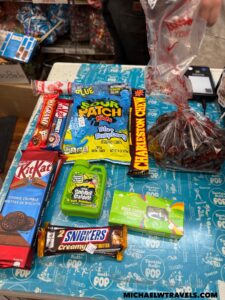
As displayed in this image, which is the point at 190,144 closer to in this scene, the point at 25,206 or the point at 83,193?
the point at 83,193

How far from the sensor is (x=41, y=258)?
0.57 metres

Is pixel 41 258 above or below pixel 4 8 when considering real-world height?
below

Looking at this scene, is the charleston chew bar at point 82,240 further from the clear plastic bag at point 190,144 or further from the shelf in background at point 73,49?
the shelf in background at point 73,49

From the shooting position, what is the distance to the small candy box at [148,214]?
0.58 metres

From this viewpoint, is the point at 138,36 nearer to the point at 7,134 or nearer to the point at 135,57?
the point at 135,57

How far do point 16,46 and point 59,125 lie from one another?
0.71 m

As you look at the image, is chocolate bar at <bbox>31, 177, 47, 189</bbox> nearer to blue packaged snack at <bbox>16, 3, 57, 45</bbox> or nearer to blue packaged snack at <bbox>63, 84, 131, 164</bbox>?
blue packaged snack at <bbox>63, 84, 131, 164</bbox>

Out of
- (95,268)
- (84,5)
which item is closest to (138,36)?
(84,5)

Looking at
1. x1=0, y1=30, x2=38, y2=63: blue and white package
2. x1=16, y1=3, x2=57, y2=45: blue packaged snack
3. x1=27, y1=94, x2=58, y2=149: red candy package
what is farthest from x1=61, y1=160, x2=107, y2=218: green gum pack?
x1=16, y1=3, x2=57, y2=45: blue packaged snack

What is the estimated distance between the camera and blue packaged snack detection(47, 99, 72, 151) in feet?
2.38

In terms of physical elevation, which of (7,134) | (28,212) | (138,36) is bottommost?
(7,134)

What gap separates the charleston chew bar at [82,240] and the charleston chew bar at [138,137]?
0.17 metres

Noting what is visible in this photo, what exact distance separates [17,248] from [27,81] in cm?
106

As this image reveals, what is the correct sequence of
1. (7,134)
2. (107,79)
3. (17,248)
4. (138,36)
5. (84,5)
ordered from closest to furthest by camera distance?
(17,248), (107,79), (138,36), (84,5), (7,134)
